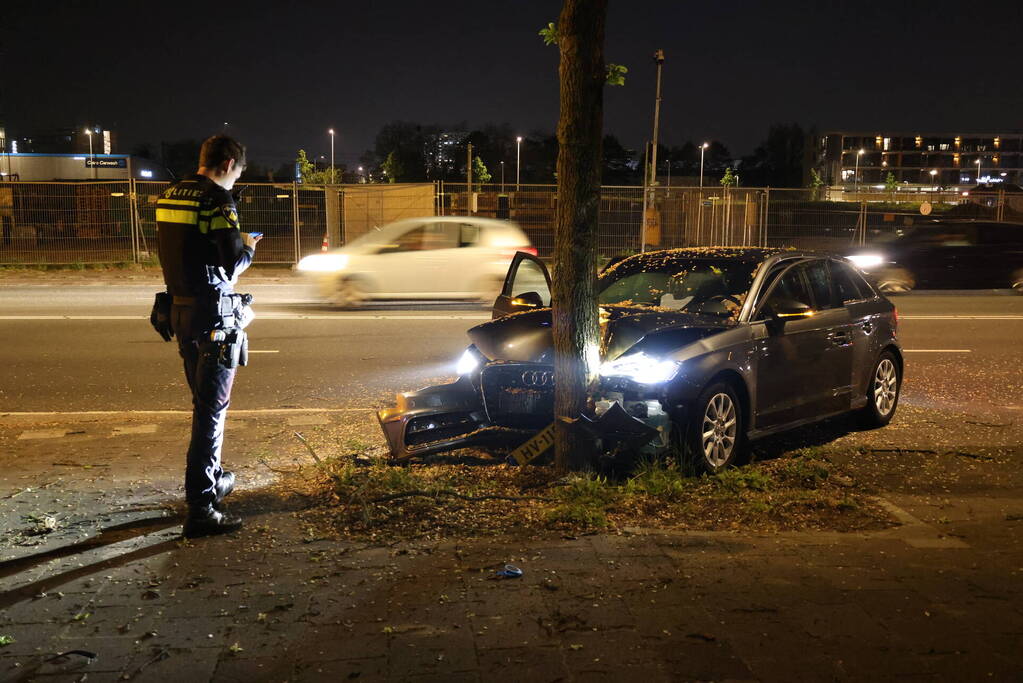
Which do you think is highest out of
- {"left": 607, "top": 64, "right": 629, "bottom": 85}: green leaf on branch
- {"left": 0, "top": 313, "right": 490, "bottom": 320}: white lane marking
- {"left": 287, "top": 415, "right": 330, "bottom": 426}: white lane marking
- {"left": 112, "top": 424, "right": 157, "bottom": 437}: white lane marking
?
{"left": 607, "top": 64, "right": 629, "bottom": 85}: green leaf on branch

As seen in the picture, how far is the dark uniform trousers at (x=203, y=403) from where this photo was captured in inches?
186

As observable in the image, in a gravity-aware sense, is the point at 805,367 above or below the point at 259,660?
above

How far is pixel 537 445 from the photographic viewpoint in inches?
228

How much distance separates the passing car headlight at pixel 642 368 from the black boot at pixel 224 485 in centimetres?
231

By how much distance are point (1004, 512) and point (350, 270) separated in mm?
12051

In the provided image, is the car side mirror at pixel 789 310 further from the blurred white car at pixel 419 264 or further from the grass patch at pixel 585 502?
the blurred white car at pixel 419 264

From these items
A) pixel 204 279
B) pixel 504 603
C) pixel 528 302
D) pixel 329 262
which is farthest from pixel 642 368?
pixel 329 262

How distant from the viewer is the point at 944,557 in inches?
182

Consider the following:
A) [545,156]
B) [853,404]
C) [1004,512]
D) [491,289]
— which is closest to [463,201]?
[491,289]

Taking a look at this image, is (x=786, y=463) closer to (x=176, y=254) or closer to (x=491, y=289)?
(x=176, y=254)

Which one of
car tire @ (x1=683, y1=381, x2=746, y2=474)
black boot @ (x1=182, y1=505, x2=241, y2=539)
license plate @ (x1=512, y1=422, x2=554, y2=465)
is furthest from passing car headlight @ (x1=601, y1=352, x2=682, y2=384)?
black boot @ (x1=182, y1=505, x2=241, y2=539)

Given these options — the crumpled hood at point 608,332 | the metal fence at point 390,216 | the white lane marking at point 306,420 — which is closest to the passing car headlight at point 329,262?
the metal fence at point 390,216

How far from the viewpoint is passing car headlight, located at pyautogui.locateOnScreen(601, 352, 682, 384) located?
230 inches

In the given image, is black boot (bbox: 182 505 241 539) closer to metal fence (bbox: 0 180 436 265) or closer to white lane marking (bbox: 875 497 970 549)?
white lane marking (bbox: 875 497 970 549)
